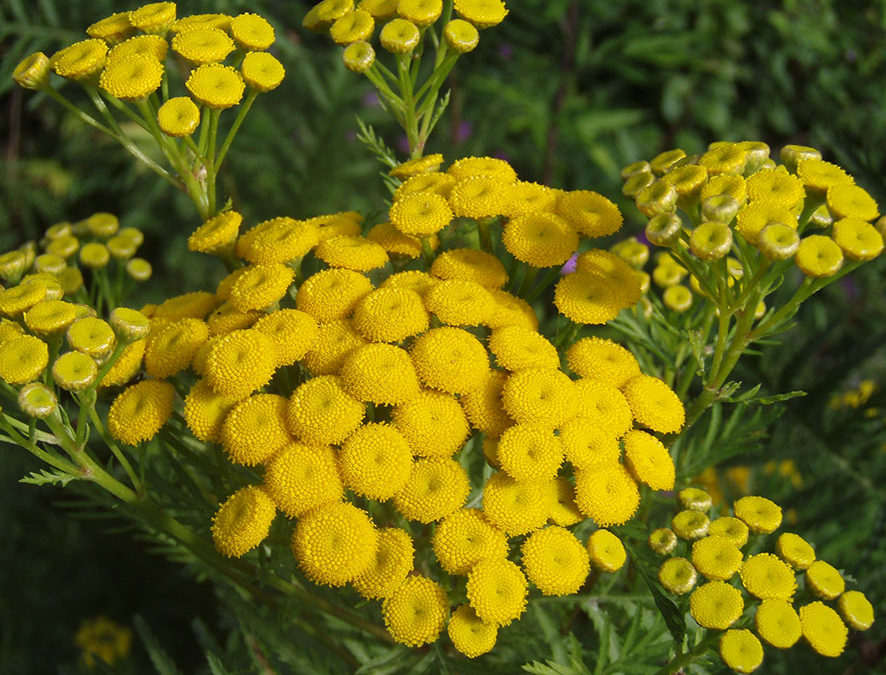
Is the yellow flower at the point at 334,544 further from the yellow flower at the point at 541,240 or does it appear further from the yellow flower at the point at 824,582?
the yellow flower at the point at 824,582

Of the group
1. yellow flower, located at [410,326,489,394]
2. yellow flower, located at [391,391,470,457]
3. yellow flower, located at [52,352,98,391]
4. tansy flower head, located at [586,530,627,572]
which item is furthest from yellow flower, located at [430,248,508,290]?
yellow flower, located at [52,352,98,391]

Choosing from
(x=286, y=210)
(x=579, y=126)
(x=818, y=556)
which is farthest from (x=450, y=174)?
(x=579, y=126)

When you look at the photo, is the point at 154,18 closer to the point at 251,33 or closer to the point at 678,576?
the point at 251,33

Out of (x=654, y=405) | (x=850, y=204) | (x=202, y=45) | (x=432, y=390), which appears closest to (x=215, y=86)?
(x=202, y=45)

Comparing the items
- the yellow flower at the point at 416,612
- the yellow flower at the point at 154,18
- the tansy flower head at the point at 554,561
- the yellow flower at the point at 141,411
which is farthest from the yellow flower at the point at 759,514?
the yellow flower at the point at 154,18

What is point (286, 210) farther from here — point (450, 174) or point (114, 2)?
point (450, 174)

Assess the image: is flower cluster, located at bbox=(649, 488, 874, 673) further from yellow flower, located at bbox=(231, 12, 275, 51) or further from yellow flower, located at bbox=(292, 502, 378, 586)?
yellow flower, located at bbox=(231, 12, 275, 51)
